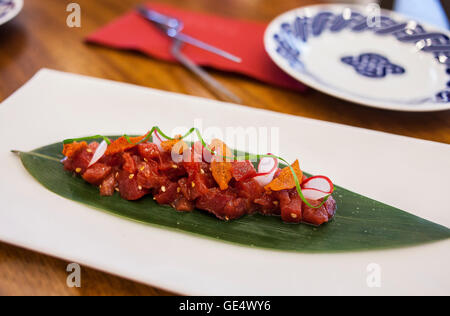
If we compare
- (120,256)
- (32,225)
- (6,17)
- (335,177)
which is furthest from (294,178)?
(6,17)

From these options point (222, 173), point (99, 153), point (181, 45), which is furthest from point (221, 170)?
point (181, 45)

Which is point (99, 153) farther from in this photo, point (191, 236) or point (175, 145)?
point (191, 236)

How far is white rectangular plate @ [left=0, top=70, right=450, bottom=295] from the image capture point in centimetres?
148

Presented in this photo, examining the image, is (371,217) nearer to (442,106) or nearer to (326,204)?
(326,204)

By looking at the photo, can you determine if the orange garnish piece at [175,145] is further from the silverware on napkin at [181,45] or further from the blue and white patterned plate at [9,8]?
the blue and white patterned plate at [9,8]

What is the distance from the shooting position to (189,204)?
1.82m

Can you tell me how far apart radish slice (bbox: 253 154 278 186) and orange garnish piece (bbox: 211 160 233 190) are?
14cm

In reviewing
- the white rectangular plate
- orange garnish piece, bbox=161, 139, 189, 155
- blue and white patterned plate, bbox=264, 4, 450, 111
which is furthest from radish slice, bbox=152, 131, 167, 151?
blue and white patterned plate, bbox=264, 4, 450, 111

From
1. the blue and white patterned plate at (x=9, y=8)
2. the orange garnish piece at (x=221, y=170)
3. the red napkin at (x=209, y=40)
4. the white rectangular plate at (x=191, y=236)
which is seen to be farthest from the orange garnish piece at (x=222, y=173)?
the blue and white patterned plate at (x=9, y=8)

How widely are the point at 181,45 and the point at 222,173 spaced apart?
1.83 meters

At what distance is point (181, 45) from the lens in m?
3.24
